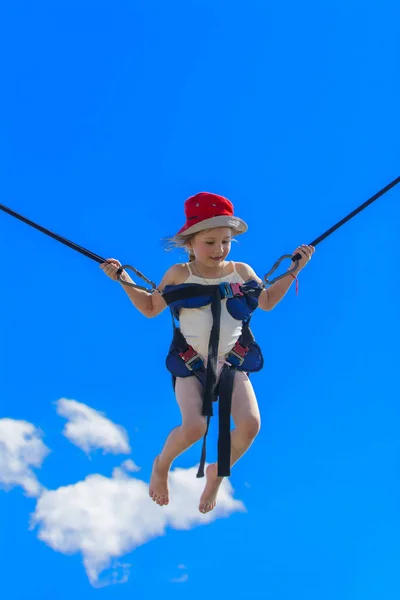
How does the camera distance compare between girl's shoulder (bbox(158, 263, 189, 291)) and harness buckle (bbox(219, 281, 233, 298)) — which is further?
girl's shoulder (bbox(158, 263, 189, 291))

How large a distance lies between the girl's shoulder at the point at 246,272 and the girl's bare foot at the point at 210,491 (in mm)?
1605

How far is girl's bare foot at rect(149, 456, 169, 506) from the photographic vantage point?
256 inches

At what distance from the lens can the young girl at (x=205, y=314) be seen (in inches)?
246

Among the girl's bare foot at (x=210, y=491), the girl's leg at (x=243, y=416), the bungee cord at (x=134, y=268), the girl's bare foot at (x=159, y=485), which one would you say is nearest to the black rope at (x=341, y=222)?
the bungee cord at (x=134, y=268)

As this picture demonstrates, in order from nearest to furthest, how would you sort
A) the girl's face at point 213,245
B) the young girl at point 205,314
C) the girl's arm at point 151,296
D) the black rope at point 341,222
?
1. the young girl at point 205,314
2. the girl's face at point 213,245
3. the girl's arm at point 151,296
4. the black rope at point 341,222

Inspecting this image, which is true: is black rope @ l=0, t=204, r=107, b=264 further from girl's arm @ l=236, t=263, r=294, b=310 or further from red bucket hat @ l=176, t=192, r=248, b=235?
girl's arm @ l=236, t=263, r=294, b=310

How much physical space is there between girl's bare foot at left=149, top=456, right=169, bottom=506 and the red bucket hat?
1957 millimetres

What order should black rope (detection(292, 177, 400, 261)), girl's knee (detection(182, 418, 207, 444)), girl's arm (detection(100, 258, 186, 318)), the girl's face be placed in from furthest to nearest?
black rope (detection(292, 177, 400, 261)) < girl's arm (detection(100, 258, 186, 318)) < the girl's face < girl's knee (detection(182, 418, 207, 444))

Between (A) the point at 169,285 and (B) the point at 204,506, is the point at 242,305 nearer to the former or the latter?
(A) the point at 169,285

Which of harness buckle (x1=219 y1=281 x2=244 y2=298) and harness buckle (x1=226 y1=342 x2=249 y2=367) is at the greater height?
harness buckle (x1=219 y1=281 x2=244 y2=298)

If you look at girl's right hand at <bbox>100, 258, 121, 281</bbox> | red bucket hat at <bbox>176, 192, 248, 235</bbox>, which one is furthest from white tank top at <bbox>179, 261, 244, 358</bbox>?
girl's right hand at <bbox>100, 258, 121, 281</bbox>

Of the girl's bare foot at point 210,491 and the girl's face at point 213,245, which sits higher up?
the girl's face at point 213,245

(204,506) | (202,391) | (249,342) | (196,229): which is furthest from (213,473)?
(196,229)

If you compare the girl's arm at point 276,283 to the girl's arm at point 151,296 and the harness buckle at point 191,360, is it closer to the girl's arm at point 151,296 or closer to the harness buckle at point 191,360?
the girl's arm at point 151,296
